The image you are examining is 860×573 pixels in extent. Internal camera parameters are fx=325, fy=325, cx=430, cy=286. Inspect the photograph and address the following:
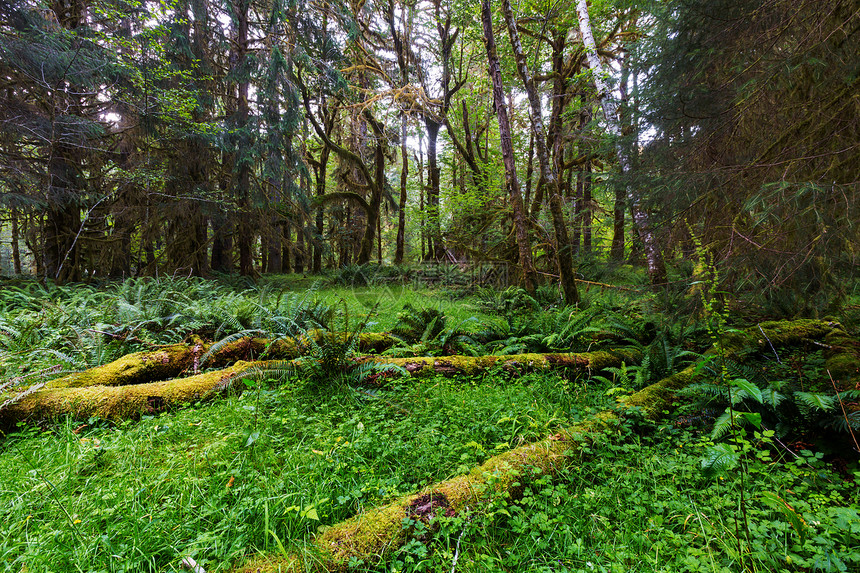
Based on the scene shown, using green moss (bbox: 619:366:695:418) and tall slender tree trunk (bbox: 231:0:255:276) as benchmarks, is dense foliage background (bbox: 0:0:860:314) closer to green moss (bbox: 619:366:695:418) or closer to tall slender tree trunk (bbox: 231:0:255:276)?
tall slender tree trunk (bbox: 231:0:255:276)

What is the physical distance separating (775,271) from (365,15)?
539 inches

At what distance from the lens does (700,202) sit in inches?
138

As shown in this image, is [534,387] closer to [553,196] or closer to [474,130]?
[553,196]

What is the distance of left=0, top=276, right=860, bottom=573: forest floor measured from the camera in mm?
1354

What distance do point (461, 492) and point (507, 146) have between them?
6.37m

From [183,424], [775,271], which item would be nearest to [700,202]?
[775,271]

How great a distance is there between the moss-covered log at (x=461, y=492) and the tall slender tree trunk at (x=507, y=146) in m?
4.45

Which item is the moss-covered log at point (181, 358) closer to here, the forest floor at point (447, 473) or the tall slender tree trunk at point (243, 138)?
the forest floor at point (447, 473)

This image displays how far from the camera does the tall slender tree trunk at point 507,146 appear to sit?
245 inches

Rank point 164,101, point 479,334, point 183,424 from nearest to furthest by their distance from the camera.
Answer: point 183,424
point 479,334
point 164,101

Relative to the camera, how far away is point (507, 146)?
6.52 m

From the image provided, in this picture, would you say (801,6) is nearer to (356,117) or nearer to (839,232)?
(839,232)

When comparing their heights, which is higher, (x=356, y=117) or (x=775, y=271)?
(x=356, y=117)

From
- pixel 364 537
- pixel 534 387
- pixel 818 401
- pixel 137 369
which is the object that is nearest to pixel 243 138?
pixel 137 369
